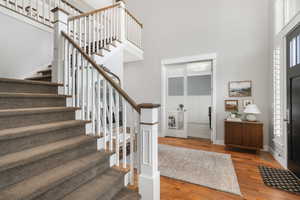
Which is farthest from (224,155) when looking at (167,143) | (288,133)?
(167,143)

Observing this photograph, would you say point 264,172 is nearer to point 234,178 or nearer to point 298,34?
point 234,178

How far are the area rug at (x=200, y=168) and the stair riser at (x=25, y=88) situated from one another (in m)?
2.24

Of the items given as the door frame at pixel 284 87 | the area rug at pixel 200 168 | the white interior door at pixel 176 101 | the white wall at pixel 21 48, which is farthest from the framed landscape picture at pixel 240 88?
the white wall at pixel 21 48

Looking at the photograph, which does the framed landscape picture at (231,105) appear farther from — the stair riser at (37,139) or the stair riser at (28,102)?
the stair riser at (28,102)

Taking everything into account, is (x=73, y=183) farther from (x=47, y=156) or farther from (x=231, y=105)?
(x=231, y=105)

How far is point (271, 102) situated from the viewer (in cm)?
335

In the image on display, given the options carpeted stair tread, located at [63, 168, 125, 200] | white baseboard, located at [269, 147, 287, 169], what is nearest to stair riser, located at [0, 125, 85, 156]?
carpeted stair tread, located at [63, 168, 125, 200]

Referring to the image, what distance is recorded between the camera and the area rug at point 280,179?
2006 millimetres

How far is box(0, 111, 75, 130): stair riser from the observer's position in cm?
140

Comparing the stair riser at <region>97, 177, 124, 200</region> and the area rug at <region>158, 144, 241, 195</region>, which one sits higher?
the stair riser at <region>97, 177, 124, 200</region>

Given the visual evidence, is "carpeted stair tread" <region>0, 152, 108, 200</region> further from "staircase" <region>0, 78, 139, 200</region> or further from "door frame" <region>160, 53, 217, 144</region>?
"door frame" <region>160, 53, 217, 144</region>

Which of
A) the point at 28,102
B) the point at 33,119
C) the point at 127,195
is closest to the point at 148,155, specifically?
the point at 127,195

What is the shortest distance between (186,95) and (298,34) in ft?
9.70

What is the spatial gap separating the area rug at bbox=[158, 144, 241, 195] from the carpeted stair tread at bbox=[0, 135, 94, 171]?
156 centimetres
